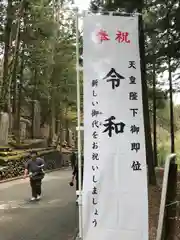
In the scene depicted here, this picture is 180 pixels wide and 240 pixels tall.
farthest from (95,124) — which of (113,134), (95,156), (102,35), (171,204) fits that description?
(171,204)

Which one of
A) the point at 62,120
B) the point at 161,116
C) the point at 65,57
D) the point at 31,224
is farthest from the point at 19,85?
the point at 31,224

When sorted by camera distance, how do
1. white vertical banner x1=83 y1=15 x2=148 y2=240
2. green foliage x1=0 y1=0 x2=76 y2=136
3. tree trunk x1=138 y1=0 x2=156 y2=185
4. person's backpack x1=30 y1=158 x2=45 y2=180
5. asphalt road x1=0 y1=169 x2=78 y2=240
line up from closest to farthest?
white vertical banner x1=83 y1=15 x2=148 y2=240, asphalt road x1=0 y1=169 x2=78 y2=240, person's backpack x1=30 y1=158 x2=45 y2=180, tree trunk x1=138 y1=0 x2=156 y2=185, green foliage x1=0 y1=0 x2=76 y2=136

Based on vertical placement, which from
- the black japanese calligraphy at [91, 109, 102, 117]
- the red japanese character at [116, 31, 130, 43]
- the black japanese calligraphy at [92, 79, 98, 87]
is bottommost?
the black japanese calligraphy at [91, 109, 102, 117]

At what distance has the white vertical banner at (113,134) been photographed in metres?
4.73

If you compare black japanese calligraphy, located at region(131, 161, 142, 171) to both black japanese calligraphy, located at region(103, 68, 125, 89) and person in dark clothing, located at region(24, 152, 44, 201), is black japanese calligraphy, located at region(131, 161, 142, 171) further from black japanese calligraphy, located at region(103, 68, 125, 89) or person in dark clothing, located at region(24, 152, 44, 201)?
person in dark clothing, located at region(24, 152, 44, 201)

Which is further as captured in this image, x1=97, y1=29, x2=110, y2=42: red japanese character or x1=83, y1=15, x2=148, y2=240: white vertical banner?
x1=97, y1=29, x2=110, y2=42: red japanese character

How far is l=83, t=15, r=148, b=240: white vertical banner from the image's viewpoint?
4734 millimetres

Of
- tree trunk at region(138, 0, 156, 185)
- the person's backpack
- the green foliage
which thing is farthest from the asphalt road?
the green foliage

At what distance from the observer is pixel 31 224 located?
31.7ft

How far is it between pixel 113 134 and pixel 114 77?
0.71 m

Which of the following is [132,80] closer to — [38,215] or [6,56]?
[38,215]

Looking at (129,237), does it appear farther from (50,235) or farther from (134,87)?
(50,235)

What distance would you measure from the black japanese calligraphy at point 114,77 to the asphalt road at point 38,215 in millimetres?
4681

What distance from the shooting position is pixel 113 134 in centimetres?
476
